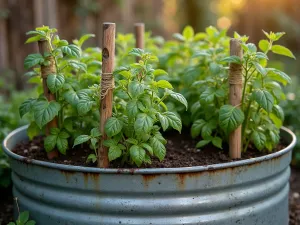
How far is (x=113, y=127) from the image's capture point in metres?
2.06

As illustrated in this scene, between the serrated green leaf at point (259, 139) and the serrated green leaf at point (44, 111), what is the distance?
3.10 feet

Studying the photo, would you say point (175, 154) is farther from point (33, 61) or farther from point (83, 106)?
point (33, 61)

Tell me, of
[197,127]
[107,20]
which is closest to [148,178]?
[197,127]

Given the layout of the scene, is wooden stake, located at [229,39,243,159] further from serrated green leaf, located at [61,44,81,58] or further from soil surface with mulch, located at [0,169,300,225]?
soil surface with mulch, located at [0,169,300,225]

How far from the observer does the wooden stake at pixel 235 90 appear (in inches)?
88.4

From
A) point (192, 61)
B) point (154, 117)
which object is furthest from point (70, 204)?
point (192, 61)

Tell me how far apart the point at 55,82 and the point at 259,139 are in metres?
1.00

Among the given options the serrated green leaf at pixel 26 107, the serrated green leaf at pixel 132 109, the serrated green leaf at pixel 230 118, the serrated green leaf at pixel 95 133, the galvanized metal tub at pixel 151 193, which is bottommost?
the galvanized metal tub at pixel 151 193

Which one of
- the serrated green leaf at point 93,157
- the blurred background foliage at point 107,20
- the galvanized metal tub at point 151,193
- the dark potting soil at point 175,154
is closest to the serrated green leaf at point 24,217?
the galvanized metal tub at point 151,193

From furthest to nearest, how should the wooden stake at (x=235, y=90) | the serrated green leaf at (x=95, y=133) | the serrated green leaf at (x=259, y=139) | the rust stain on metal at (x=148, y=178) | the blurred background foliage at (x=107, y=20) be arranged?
the blurred background foliage at (x=107, y=20) → the serrated green leaf at (x=259, y=139) → the wooden stake at (x=235, y=90) → the serrated green leaf at (x=95, y=133) → the rust stain on metal at (x=148, y=178)

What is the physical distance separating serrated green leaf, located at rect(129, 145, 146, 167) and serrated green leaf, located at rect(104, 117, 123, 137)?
0.10 metres

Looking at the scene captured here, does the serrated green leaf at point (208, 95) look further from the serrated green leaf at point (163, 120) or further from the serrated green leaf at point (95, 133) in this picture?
the serrated green leaf at point (95, 133)

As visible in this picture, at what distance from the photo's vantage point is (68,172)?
207 cm

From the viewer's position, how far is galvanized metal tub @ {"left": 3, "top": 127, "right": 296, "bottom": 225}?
203cm
